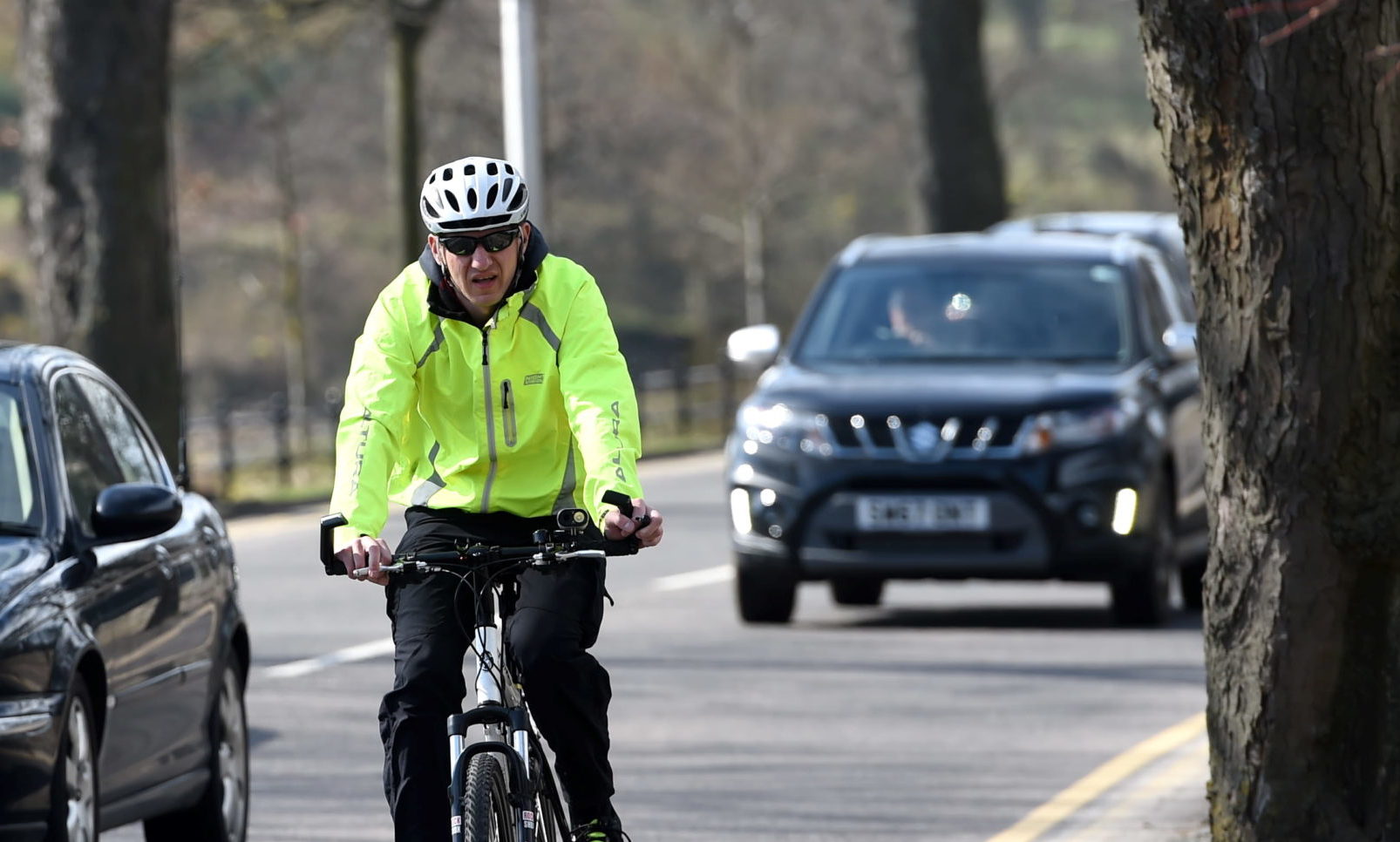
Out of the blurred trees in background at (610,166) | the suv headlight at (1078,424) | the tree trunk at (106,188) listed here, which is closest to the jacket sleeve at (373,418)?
the suv headlight at (1078,424)

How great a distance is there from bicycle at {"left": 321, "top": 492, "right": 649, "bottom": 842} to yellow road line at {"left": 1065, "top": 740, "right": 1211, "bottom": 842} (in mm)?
2631

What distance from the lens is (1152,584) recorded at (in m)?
13.9

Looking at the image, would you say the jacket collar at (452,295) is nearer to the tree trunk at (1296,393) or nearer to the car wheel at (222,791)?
the tree trunk at (1296,393)

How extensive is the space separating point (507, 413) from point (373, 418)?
29 centimetres

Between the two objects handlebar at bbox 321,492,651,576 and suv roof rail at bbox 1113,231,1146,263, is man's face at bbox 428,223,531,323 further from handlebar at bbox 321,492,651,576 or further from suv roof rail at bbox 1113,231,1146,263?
suv roof rail at bbox 1113,231,1146,263

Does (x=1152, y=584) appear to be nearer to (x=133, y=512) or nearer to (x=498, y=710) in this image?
(x=133, y=512)

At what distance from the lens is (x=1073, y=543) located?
44.4 feet

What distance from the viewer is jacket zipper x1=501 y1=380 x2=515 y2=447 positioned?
19.3 ft

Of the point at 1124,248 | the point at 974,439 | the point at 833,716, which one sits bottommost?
the point at 833,716

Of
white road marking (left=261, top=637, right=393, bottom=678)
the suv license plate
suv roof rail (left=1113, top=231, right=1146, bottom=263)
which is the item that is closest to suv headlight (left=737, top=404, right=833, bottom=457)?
the suv license plate

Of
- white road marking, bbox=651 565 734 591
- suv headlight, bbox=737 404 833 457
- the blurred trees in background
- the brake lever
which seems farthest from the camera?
the blurred trees in background

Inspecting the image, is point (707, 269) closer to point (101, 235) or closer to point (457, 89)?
point (457, 89)

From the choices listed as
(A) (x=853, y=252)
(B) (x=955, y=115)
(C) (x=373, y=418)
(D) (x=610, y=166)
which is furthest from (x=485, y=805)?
(D) (x=610, y=166)

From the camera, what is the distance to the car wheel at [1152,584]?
13797 millimetres
